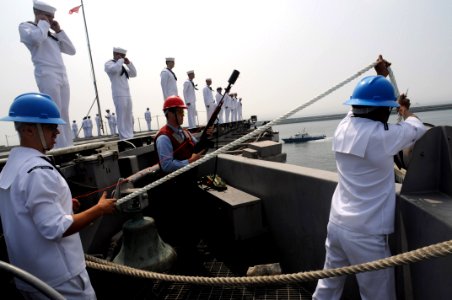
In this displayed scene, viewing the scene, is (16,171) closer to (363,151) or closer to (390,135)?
(363,151)

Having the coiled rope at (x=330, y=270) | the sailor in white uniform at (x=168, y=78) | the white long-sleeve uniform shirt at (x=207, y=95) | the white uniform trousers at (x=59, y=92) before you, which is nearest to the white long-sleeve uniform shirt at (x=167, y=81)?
the sailor in white uniform at (x=168, y=78)

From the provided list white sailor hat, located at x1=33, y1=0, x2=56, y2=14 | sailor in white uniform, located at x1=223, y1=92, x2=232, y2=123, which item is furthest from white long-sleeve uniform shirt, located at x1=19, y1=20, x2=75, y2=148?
sailor in white uniform, located at x1=223, y1=92, x2=232, y2=123

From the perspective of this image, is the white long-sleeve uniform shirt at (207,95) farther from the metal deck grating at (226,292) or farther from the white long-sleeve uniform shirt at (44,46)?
the metal deck grating at (226,292)

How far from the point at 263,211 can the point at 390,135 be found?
2341mm

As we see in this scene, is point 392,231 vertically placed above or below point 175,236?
above

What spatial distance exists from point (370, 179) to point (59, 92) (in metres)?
5.61

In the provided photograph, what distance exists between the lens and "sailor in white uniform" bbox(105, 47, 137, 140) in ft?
26.0

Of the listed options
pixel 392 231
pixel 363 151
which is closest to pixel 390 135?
pixel 363 151

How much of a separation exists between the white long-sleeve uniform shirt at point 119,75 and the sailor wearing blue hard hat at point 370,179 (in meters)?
7.13

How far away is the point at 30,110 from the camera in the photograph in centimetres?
179

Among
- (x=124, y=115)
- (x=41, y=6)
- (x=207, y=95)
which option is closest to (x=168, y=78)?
(x=124, y=115)

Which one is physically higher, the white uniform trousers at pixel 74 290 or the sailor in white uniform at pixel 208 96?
the sailor in white uniform at pixel 208 96

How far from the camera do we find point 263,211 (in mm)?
4086

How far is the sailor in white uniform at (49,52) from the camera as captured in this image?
4.94 metres
